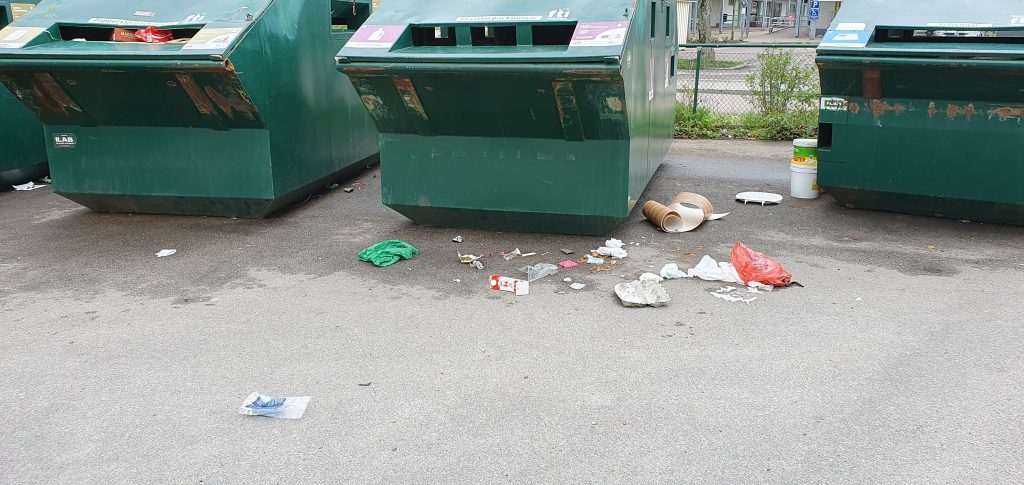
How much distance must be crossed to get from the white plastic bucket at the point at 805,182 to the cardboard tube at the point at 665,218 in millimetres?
1467

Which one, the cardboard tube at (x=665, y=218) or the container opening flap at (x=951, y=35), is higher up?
the container opening flap at (x=951, y=35)

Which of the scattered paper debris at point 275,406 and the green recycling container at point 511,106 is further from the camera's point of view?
the green recycling container at point 511,106

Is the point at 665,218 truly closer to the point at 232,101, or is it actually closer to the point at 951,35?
the point at 951,35

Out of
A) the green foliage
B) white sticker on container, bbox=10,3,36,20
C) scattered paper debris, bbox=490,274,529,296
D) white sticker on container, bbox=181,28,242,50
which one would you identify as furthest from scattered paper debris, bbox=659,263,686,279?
white sticker on container, bbox=10,3,36,20

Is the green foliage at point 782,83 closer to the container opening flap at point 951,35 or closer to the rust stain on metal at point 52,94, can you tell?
the container opening flap at point 951,35

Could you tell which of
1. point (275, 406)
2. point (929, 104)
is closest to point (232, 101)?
point (275, 406)

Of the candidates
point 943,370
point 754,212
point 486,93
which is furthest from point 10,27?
point 943,370

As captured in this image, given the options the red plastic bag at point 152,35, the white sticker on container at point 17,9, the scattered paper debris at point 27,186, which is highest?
the white sticker on container at point 17,9

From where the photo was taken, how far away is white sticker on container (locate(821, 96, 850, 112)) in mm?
5617

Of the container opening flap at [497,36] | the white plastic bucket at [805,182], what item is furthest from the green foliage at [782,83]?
the container opening flap at [497,36]

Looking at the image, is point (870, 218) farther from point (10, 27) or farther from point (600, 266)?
point (10, 27)

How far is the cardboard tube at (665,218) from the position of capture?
227 inches

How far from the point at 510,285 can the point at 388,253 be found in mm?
1002

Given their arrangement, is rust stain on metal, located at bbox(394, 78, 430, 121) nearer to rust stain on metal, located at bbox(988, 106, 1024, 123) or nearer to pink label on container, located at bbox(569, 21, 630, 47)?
pink label on container, located at bbox(569, 21, 630, 47)
